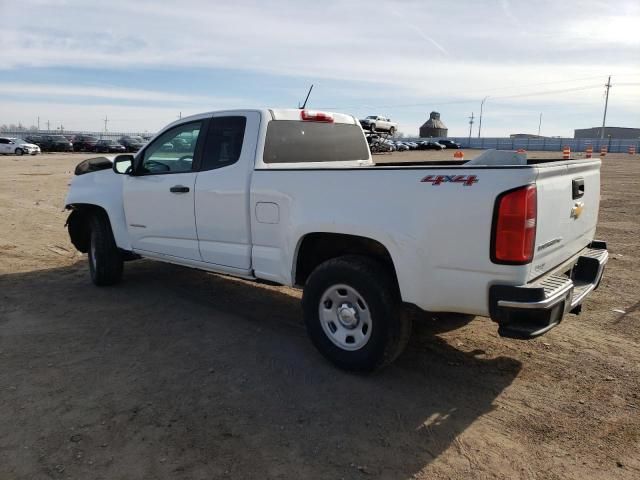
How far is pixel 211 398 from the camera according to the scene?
3.66m

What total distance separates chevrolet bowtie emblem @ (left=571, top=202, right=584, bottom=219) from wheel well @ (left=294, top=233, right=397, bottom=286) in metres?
1.29

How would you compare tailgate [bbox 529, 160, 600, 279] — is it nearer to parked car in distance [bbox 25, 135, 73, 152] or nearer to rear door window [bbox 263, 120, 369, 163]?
rear door window [bbox 263, 120, 369, 163]

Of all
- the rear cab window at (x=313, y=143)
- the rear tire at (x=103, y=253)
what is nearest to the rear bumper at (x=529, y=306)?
the rear cab window at (x=313, y=143)

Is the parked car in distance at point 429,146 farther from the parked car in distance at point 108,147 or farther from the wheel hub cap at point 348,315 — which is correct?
the wheel hub cap at point 348,315

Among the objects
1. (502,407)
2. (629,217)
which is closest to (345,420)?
(502,407)

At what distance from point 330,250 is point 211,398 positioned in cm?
146

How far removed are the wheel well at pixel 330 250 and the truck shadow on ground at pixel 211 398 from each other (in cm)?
71

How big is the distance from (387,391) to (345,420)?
491 mm

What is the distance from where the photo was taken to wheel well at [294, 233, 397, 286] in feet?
12.8

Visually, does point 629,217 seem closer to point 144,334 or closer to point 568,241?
point 568,241

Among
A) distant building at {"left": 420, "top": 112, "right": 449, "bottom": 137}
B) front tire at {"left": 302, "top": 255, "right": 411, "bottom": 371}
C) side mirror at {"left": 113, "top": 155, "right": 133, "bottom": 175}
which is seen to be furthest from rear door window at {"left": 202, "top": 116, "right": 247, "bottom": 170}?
distant building at {"left": 420, "top": 112, "right": 449, "bottom": 137}

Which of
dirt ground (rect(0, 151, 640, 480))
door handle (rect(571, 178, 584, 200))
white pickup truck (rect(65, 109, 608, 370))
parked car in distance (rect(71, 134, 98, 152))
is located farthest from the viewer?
parked car in distance (rect(71, 134, 98, 152))

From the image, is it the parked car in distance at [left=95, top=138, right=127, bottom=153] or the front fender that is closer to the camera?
the front fender

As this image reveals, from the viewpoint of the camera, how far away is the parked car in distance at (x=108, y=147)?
4875 centimetres
